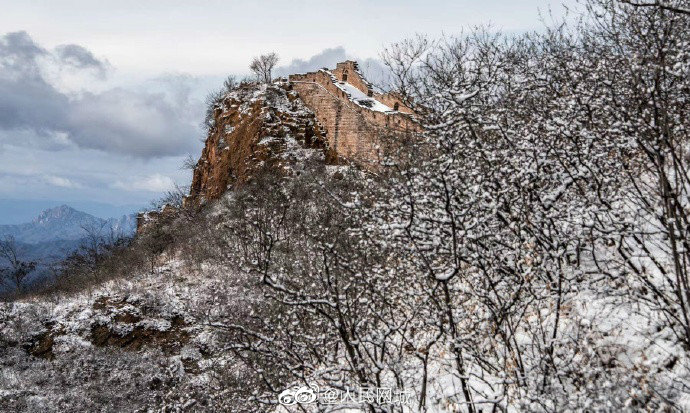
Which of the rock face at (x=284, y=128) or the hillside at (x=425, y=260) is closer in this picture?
the hillside at (x=425, y=260)

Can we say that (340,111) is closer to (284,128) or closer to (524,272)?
(284,128)

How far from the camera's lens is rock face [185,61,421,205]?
31.9 metres

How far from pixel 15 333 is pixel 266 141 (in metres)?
19.1

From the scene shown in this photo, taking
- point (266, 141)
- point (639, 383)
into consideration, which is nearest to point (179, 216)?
point (266, 141)

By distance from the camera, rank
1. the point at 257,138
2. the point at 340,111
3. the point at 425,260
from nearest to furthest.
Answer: the point at 425,260 < the point at 257,138 < the point at 340,111

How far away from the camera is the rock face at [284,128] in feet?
105

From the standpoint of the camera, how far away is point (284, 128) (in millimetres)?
33625

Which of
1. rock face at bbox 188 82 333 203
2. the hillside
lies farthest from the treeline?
rock face at bbox 188 82 333 203

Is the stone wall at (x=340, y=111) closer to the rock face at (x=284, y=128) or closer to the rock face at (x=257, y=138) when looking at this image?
the rock face at (x=284, y=128)

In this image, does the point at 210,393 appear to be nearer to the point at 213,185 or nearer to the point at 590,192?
the point at 590,192

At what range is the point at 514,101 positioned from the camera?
665cm

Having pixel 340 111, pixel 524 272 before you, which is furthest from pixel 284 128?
pixel 524 272

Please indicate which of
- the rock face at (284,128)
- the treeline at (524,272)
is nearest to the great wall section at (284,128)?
the rock face at (284,128)

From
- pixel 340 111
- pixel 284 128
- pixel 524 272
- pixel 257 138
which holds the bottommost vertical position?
pixel 524 272
